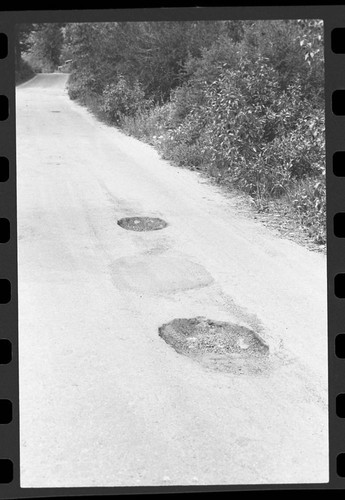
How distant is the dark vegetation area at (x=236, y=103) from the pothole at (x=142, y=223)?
131 cm

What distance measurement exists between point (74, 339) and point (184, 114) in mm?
9299

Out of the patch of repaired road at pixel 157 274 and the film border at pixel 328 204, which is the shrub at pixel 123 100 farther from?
the film border at pixel 328 204

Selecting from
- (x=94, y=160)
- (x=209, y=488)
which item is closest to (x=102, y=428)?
(x=209, y=488)

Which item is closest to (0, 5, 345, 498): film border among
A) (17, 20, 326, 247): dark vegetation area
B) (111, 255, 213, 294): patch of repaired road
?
(17, 20, 326, 247): dark vegetation area

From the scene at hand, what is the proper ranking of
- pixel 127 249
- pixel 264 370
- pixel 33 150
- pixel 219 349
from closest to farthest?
pixel 264 370, pixel 219 349, pixel 127 249, pixel 33 150

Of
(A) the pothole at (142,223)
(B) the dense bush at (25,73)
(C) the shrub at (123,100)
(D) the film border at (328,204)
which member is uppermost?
(B) the dense bush at (25,73)

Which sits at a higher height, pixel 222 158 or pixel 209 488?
pixel 222 158

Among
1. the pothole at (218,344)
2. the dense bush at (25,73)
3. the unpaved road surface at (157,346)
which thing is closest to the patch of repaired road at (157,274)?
the unpaved road surface at (157,346)

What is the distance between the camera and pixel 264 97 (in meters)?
9.54

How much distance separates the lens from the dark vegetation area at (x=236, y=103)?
25.8ft

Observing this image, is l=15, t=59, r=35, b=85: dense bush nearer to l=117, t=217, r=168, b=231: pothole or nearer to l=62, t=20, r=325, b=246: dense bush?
l=62, t=20, r=325, b=246: dense bush

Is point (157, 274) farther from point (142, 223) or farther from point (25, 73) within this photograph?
point (25, 73)

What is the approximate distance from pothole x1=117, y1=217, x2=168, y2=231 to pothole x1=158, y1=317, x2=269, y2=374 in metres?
2.59

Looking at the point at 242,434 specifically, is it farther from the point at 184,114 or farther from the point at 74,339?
the point at 184,114
